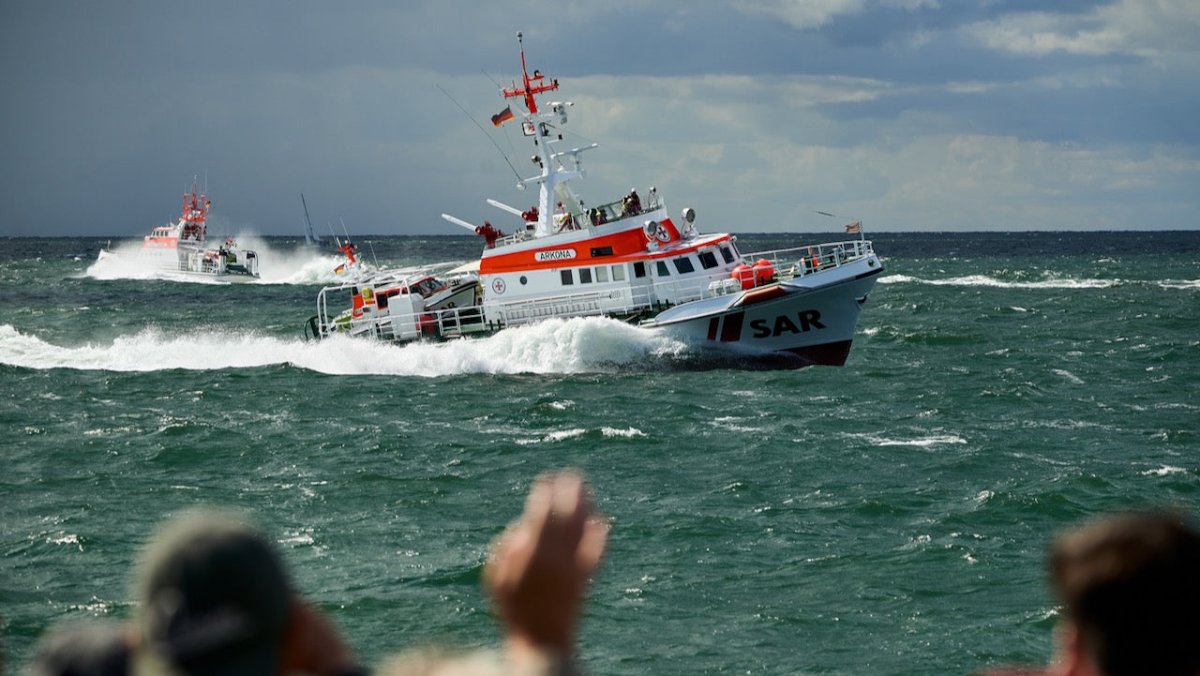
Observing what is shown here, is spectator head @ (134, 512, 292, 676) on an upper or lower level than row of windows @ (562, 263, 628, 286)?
lower

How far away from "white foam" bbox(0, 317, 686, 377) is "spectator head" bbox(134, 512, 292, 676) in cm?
2784

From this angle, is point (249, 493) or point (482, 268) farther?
point (482, 268)

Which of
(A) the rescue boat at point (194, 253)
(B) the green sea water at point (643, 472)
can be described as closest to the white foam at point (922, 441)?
(B) the green sea water at point (643, 472)

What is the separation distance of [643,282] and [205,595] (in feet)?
94.2

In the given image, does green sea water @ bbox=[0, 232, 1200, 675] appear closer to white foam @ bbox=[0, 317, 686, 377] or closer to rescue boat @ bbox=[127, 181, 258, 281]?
white foam @ bbox=[0, 317, 686, 377]

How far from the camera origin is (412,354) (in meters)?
32.5

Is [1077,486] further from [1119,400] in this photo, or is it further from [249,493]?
[249,493]

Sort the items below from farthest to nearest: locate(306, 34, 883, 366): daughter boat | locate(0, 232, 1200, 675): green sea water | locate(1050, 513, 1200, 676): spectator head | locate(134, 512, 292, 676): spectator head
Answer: locate(306, 34, 883, 366): daughter boat, locate(0, 232, 1200, 675): green sea water, locate(1050, 513, 1200, 676): spectator head, locate(134, 512, 292, 676): spectator head

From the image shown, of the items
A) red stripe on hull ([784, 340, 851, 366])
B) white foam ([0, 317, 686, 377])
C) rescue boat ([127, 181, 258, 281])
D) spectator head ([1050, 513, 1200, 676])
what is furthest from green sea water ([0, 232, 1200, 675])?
rescue boat ([127, 181, 258, 281])

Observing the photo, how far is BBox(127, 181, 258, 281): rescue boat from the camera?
83500 millimetres

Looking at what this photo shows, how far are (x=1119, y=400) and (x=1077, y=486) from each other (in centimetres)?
1028

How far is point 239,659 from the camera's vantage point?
7.68ft

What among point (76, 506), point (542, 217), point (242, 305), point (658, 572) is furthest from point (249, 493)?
point (242, 305)

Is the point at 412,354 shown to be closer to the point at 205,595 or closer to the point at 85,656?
the point at 85,656
